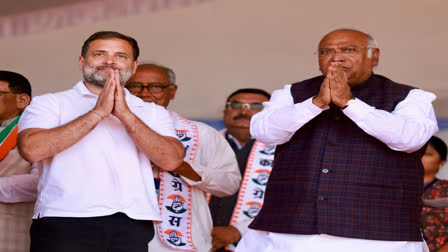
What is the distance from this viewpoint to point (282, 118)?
348 cm

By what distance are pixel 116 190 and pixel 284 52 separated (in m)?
3.55

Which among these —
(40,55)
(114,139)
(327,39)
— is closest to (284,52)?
(40,55)

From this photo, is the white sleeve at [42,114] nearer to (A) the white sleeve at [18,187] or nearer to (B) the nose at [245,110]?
(A) the white sleeve at [18,187]

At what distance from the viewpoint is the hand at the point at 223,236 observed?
485cm

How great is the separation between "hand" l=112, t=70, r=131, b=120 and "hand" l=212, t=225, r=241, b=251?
1.59 m

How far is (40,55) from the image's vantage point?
7.00m

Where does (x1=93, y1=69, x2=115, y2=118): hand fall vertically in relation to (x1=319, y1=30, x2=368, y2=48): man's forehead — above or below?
below

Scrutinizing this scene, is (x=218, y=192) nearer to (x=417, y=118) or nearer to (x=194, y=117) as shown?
(x=417, y=118)

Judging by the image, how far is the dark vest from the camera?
11.2ft

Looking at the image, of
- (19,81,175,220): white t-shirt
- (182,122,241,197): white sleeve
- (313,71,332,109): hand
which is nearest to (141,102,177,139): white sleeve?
(19,81,175,220): white t-shirt

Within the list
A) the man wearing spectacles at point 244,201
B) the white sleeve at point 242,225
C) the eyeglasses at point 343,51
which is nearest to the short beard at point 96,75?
the eyeglasses at point 343,51

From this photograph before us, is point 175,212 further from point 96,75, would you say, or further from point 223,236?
point 96,75

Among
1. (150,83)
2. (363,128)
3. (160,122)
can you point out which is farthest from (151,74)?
(363,128)

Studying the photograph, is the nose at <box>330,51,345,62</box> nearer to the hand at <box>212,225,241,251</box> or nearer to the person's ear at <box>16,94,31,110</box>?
the hand at <box>212,225,241,251</box>
